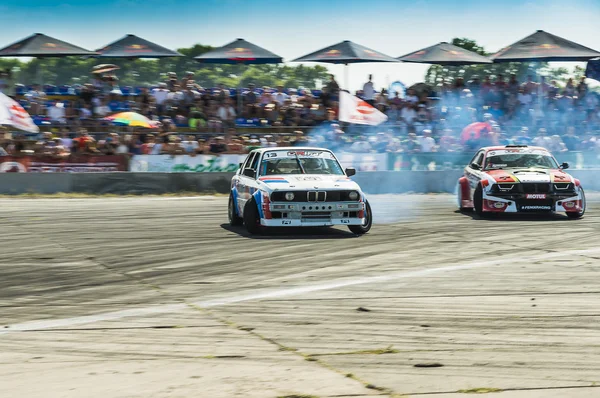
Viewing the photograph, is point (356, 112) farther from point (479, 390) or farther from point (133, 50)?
point (479, 390)

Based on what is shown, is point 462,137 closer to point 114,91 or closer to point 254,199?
point 114,91

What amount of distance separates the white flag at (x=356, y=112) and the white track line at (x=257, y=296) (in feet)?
44.4

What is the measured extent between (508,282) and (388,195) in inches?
583

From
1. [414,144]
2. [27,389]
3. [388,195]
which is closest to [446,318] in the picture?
[27,389]

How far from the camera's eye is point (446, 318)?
6.96 meters

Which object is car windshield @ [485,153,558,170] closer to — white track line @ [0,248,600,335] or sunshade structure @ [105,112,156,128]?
white track line @ [0,248,600,335]

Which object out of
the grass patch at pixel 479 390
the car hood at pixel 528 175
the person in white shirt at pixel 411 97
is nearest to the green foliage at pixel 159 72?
the person in white shirt at pixel 411 97

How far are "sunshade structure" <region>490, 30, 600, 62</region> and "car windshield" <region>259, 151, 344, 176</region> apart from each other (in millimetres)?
16885

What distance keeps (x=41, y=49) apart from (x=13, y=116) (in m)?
6.74

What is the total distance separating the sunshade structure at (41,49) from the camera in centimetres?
2752

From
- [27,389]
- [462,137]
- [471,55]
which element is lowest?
[27,389]

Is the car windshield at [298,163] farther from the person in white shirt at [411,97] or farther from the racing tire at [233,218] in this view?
the person in white shirt at [411,97]

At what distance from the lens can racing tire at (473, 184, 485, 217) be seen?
15.8 metres

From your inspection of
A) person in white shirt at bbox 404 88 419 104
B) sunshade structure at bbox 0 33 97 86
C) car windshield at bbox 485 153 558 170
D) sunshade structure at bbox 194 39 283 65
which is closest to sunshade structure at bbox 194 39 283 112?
sunshade structure at bbox 194 39 283 65
